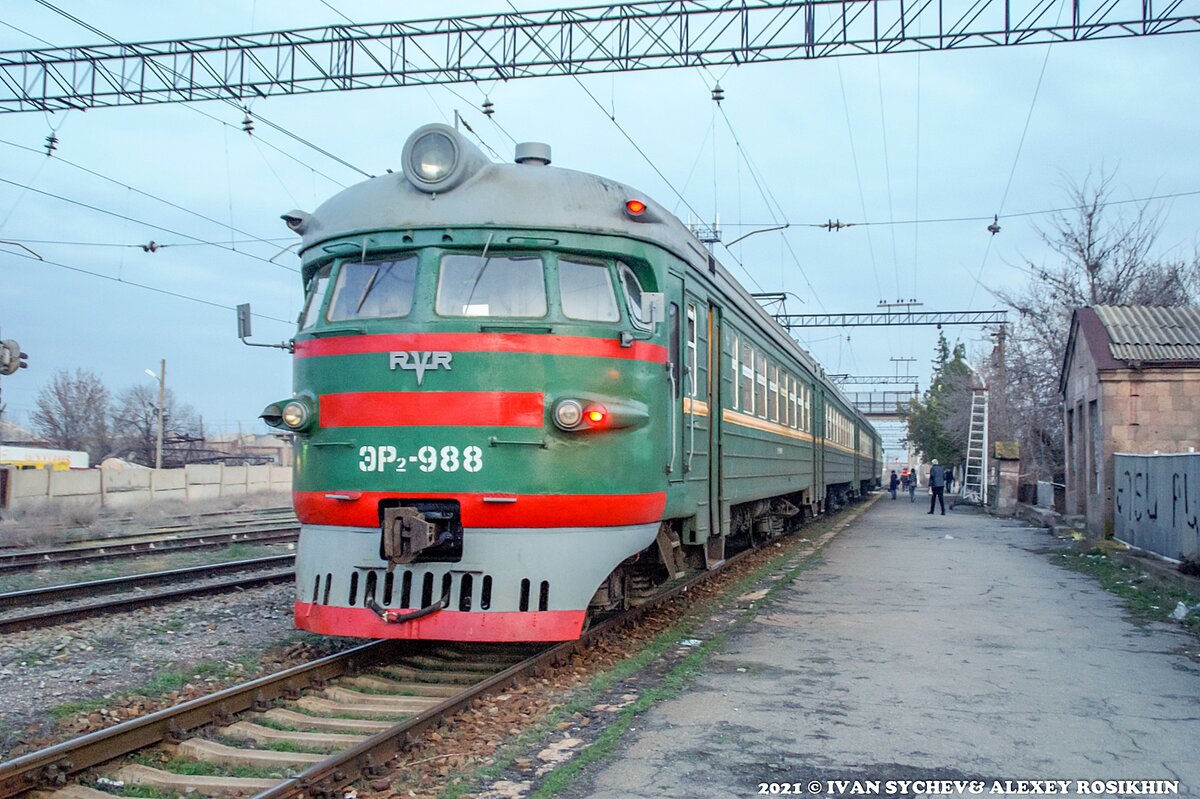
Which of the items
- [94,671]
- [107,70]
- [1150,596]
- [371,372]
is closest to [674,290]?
[371,372]

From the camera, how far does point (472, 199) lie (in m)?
7.49

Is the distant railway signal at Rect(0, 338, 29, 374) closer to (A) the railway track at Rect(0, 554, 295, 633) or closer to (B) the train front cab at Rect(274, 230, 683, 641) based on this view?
Result: (A) the railway track at Rect(0, 554, 295, 633)

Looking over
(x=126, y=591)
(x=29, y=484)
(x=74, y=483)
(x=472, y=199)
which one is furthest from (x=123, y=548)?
(x=74, y=483)

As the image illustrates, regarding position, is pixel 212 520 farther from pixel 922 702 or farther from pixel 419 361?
pixel 922 702

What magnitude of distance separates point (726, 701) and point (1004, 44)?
1112 cm

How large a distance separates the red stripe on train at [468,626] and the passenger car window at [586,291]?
2057 mm

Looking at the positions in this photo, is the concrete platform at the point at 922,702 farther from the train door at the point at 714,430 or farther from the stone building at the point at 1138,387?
the stone building at the point at 1138,387

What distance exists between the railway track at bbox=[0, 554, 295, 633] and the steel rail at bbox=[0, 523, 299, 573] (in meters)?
2.74

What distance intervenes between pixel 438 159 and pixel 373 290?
103 cm

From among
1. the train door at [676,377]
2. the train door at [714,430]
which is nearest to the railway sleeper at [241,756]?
the train door at [676,377]

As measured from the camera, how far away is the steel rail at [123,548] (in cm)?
1523

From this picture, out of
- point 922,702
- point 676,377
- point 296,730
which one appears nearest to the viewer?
point 296,730

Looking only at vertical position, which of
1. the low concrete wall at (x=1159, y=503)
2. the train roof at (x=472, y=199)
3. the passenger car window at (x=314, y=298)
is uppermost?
the train roof at (x=472, y=199)

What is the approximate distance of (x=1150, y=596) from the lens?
11766 mm
